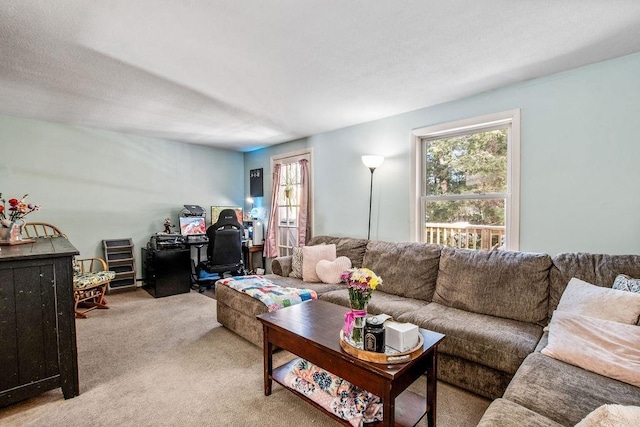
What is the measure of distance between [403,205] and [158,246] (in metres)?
3.48

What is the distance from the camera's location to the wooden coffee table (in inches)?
56.3

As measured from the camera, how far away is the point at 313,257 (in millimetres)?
3537

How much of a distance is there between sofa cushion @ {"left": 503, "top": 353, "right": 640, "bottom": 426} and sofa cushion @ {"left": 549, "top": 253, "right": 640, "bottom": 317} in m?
0.83

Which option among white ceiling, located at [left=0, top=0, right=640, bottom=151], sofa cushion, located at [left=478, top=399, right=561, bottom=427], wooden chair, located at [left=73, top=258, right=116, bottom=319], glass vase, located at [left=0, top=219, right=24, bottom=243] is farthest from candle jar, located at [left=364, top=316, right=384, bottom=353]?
wooden chair, located at [left=73, top=258, right=116, bottom=319]

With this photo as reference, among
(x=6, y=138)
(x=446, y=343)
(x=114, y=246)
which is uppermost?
(x=6, y=138)

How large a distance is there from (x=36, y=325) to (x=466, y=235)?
3.58 metres

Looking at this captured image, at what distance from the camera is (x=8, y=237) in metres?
2.43

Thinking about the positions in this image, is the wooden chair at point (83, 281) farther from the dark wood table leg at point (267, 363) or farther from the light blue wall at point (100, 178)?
the dark wood table leg at point (267, 363)

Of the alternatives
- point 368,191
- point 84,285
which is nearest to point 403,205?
point 368,191

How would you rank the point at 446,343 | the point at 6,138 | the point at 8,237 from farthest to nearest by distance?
the point at 6,138 < the point at 8,237 < the point at 446,343

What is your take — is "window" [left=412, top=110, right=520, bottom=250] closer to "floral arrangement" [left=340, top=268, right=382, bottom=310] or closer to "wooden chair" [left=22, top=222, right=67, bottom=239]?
"floral arrangement" [left=340, top=268, right=382, bottom=310]

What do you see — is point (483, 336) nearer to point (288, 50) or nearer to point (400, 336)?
point (400, 336)

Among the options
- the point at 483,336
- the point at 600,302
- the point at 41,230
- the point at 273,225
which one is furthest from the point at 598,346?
the point at 41,230

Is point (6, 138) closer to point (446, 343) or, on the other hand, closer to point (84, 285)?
point (84, 285)
